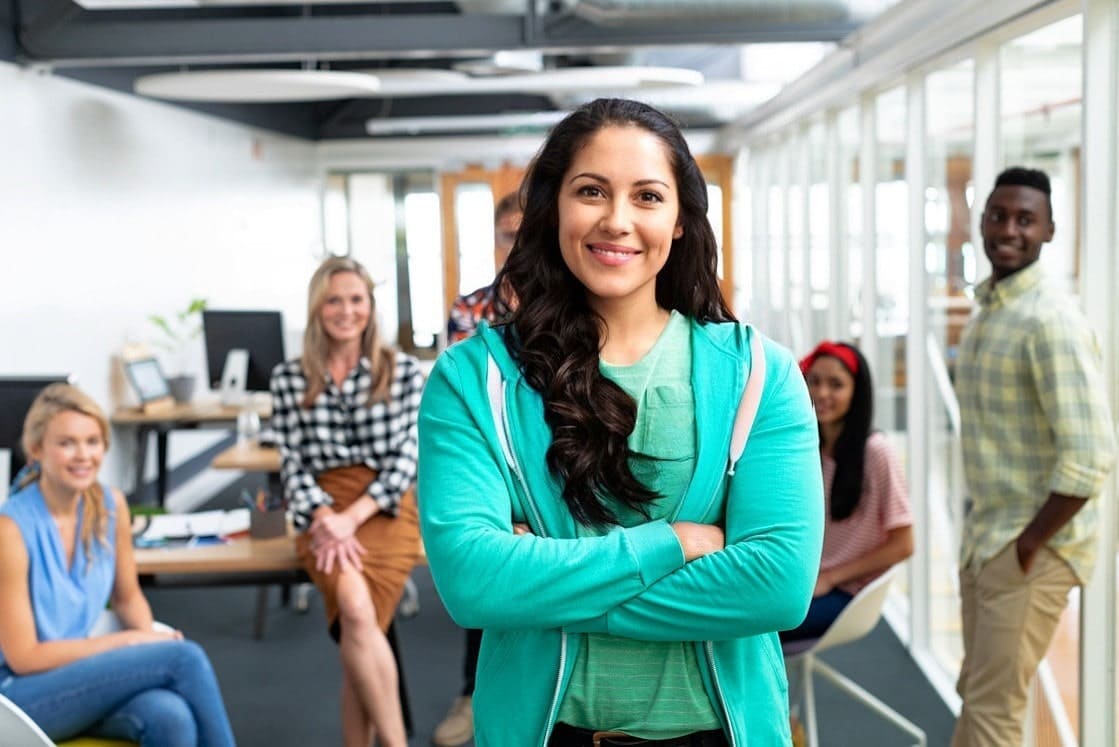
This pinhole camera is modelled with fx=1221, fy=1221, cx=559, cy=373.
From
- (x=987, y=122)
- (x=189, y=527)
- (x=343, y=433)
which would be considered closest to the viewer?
(x=343, y=433)

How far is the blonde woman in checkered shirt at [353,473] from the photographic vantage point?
3.78m

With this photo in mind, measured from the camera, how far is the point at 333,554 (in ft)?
12.3

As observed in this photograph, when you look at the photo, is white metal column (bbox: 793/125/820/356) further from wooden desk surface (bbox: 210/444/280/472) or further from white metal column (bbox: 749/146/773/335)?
wooden desk surface (bbox: 210/444/280/472)

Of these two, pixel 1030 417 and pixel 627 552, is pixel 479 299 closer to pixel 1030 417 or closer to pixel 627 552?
pixel 1030 417

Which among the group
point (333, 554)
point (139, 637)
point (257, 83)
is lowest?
point (139, 637)

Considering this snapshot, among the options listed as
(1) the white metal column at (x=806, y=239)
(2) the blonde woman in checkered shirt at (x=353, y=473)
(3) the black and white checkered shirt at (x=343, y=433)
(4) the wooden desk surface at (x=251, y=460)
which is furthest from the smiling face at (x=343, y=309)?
(1) the white metal column at (x=806, y=239)

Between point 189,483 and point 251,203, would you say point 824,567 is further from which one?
point 251,203

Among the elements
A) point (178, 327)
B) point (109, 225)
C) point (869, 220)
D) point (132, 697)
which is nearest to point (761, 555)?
point (132, 697)

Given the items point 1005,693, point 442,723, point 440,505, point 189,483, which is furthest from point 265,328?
point 440,505

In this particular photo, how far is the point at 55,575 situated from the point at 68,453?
32 centimetres

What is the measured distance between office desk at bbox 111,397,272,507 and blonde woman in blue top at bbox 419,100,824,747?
5726mm

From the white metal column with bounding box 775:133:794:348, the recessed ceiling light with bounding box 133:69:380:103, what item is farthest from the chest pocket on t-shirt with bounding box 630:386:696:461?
the white metal column with bounding box 775:133:794:348

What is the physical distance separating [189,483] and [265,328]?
7.45 feet

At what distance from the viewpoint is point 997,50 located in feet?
14.5
